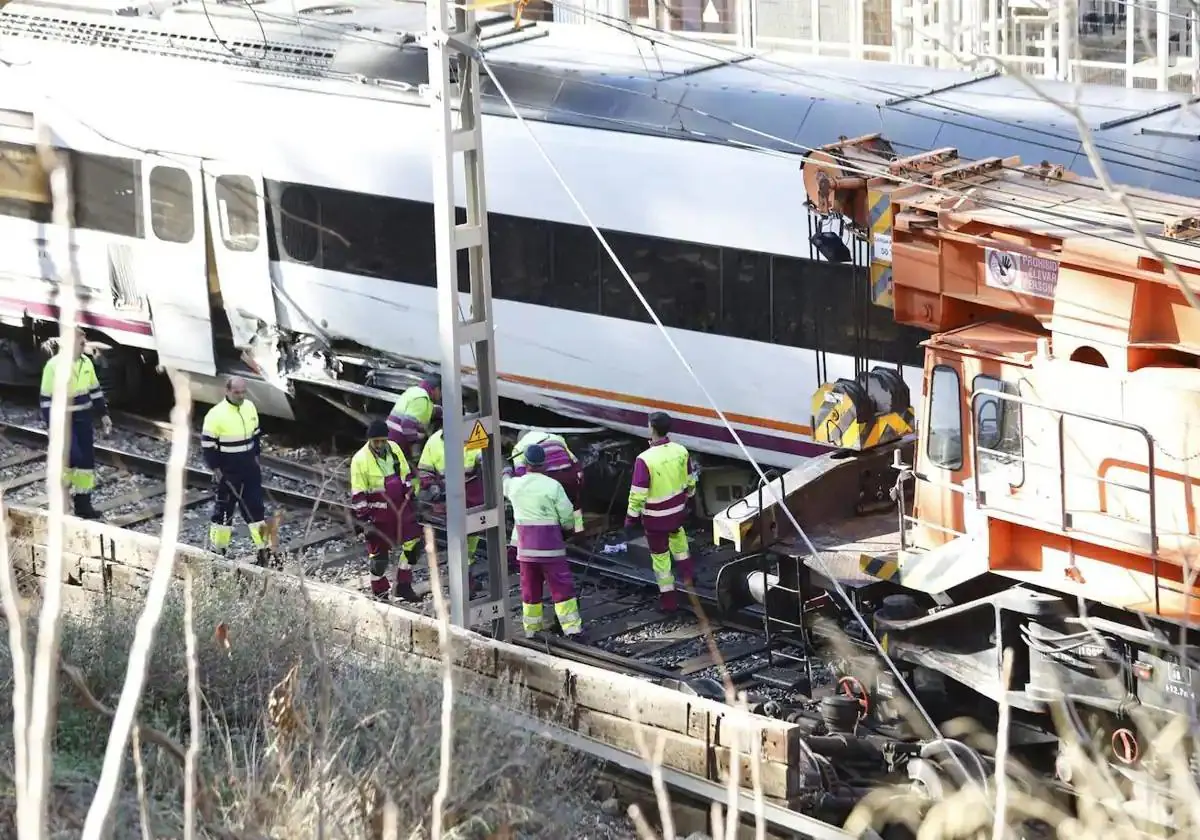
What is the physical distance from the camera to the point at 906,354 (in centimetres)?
1201

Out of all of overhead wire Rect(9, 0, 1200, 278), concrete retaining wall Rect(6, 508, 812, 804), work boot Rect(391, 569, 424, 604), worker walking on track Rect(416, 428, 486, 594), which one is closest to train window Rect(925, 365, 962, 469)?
overhead wire Rect(9, 0, 1200, 278)

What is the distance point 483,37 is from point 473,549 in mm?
5347

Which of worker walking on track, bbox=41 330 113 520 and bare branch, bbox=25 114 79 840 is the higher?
bare branch, bbox=25 114 79 840

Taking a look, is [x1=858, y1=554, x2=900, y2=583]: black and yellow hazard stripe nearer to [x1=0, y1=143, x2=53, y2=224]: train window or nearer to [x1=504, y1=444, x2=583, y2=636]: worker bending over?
[x1=504, y1=444, x2=583, y2=636]: worker bending over

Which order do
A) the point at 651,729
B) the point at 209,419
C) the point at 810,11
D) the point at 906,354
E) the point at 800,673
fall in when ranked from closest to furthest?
the point at 651,729, the point at 800,673, the point at 906,354, the point at 209,419, the point at 810,11

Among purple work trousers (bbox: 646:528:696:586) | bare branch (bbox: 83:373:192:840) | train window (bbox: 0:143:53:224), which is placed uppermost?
bare branch (bbox: 83:373:192:840)

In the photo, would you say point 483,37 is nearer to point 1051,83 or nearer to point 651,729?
point 1051,83

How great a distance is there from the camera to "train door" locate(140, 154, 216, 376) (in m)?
15.3

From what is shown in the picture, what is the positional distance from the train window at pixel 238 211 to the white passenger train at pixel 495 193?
0.06 feet

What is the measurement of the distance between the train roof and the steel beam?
2.56 m

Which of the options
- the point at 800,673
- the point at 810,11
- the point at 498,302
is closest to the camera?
the point at 800,673

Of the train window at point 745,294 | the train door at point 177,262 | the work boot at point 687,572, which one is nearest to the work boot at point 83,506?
the train door at point 177,262

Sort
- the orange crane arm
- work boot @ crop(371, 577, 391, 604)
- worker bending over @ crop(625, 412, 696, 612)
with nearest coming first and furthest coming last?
the orange crane arm < worker bending over @ crop(625, 412, 696, 612) < work boot @ crop(371, 577, 391, 604)

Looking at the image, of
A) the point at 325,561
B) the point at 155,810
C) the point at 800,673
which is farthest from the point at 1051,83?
the point at 155,810
